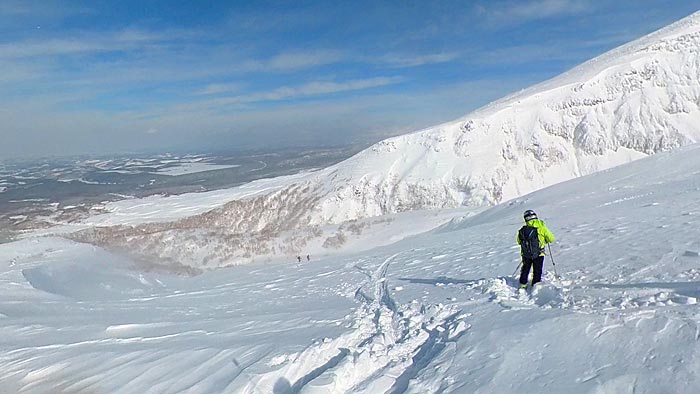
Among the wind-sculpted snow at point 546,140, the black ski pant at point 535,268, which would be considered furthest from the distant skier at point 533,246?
the wind-sculpted snow at point 546,140

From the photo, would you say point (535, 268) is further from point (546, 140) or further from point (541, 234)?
point (546, 140)

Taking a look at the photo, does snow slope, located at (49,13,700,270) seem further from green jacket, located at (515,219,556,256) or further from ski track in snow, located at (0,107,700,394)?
green jacket, located at (515,219,556,256)

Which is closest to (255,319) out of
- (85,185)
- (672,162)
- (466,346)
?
(466,346)

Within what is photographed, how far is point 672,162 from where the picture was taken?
2772cm

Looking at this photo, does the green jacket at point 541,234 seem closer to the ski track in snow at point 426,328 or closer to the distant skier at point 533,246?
the distant skier at point 533,246

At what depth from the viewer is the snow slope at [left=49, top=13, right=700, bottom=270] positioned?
7144cm

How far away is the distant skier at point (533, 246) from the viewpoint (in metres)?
9.61

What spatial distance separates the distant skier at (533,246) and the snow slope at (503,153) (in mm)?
54020

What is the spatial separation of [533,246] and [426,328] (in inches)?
122

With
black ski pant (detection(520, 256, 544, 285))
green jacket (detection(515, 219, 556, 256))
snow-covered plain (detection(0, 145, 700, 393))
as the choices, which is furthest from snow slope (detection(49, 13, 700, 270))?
green jacket (detection(515, 219, 556, 256))

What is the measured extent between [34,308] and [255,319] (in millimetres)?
11288

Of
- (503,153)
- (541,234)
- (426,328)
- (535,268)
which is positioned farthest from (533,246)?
(503,153)

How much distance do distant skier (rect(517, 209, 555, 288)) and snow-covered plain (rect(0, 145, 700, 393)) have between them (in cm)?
46

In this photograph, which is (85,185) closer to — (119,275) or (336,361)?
(119,275)
